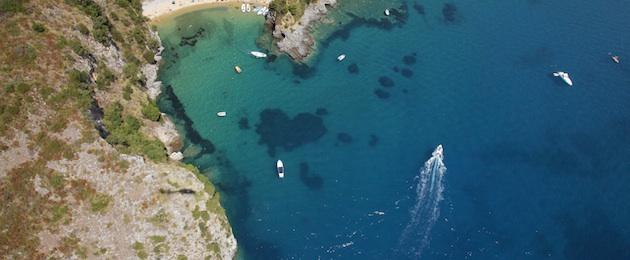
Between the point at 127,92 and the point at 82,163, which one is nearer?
the point at 82,163

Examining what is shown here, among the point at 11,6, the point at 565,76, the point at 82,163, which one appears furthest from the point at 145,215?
the point at 565,76

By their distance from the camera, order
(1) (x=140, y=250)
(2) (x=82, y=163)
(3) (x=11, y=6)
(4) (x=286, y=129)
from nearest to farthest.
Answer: (1) (x=140, y=250) → (2) (x=82, y=163) → (3) (x=11, y=6) → (4) (x=286, y=129)

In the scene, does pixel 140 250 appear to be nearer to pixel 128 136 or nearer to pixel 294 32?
pixel 128 136

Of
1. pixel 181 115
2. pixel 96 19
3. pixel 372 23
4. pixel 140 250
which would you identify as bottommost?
pixel 140 250

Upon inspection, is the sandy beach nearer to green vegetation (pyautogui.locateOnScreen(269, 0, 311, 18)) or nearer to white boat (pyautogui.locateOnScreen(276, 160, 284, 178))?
green vegetation (pyautogui.locateOnScreen(269, 0, 311, 18))

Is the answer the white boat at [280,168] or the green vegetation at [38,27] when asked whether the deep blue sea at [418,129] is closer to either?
the white boat at [280,168]

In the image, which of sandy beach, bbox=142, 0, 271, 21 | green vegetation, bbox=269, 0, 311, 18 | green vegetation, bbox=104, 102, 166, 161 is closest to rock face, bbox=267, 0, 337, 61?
green vegetation, bbox=269, 0, 311, 18

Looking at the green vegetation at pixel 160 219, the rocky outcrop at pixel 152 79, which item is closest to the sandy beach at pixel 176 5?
the rocky outcrop at pixel 152 79
